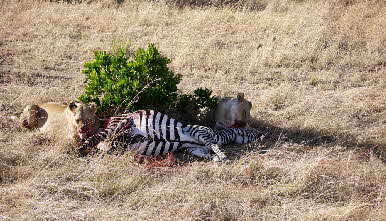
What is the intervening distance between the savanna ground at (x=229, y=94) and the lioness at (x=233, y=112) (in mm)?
422

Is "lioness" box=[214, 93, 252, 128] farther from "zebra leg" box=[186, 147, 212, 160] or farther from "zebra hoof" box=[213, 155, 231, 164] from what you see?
"zebra hoof" box=[213, 155, 231, 164]

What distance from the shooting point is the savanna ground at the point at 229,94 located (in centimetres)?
484

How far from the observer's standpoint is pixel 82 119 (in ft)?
19.0

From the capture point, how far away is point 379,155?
6.29 m

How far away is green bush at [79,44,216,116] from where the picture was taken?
639 cm

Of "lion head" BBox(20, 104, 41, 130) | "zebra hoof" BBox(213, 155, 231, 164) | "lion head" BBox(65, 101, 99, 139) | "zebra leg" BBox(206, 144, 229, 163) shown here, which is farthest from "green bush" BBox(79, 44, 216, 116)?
"zebra hoof" BBox(213, 155, 231, 164)

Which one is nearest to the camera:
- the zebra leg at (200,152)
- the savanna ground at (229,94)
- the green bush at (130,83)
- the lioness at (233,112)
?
the savanna ground at (229,94)

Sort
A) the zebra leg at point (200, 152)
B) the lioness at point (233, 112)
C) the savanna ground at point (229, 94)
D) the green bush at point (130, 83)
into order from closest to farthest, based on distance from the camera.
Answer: the savanna ground at point (229, 94)
the zebra leg at point (200, 152)
the green bush at point (130, 83)
the lioness at point (233, 112)

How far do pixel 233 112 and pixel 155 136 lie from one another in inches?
48.3

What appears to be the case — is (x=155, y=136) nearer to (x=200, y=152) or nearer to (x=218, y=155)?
(x=200, y=152)

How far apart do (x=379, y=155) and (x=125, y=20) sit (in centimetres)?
752

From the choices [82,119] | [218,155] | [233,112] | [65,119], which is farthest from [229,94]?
[82,119]

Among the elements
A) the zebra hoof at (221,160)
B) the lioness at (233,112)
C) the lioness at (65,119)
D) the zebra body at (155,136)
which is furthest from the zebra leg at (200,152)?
the lioness at (65,119)

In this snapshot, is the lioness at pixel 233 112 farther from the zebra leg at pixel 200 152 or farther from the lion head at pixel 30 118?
the lion head at pixel 30 118
